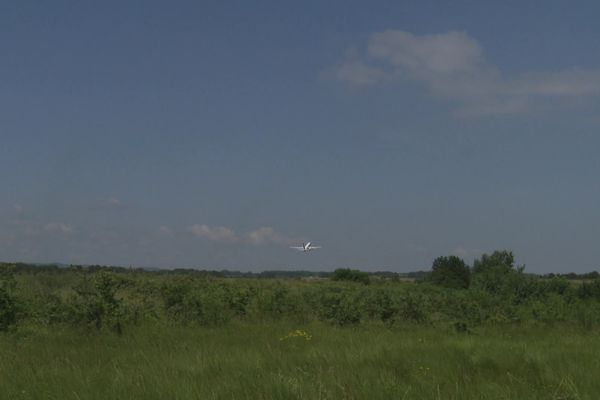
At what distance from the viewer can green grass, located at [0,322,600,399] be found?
484 cm

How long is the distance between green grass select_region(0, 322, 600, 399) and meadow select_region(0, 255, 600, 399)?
0.06ft

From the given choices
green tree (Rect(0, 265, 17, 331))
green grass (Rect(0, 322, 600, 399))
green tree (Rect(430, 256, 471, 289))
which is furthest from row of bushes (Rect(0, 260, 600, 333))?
green tree (Rect(430, 256, 471, 289))

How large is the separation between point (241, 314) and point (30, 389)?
9.47 metres

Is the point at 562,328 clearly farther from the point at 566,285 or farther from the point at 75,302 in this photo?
the point at 75,302

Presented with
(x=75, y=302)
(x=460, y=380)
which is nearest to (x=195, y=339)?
(x=75, y=302)

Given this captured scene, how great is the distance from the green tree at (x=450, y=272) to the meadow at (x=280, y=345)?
30.2 meters

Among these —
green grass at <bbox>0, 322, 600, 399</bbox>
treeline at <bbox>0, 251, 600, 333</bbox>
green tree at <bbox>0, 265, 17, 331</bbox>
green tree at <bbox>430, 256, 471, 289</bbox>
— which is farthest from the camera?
green tree at <bbox>430, 256, 471, 289</bbox>

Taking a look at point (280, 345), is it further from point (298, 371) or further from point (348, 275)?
point (348, 275)

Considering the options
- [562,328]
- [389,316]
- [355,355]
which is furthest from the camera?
[389,316]

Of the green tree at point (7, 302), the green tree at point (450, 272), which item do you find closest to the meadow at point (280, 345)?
the green tree at point (7, 302)

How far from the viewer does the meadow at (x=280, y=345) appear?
5121 mm

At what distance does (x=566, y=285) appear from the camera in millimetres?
21266

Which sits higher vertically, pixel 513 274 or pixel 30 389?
pixel 513 274

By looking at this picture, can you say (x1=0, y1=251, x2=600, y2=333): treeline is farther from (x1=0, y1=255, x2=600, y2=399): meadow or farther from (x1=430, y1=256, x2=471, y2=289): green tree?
(x1=430, y1=256, x2=471, y2=289): green tree
